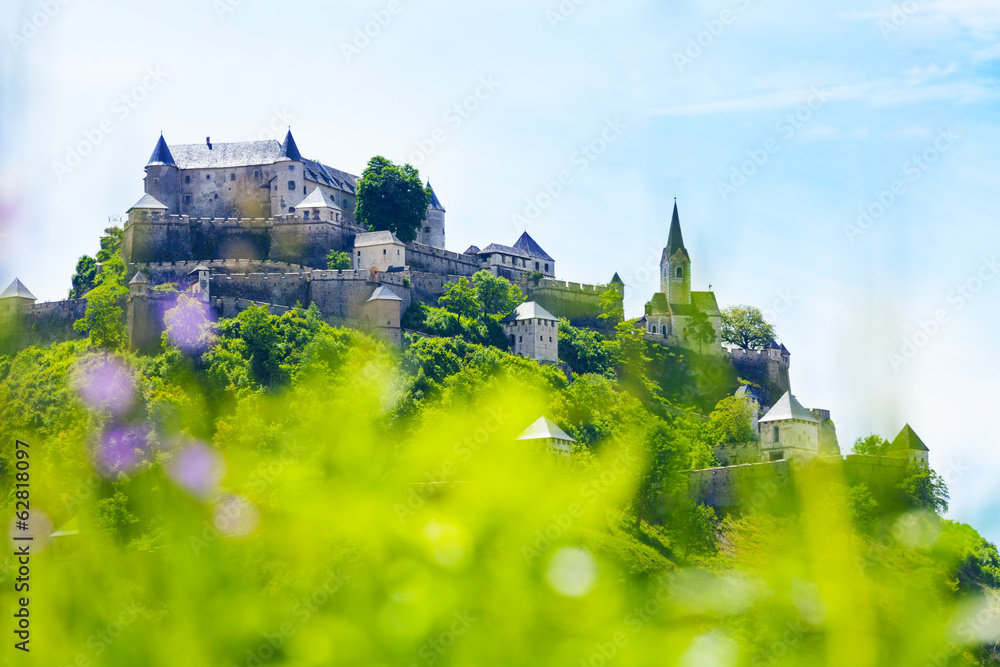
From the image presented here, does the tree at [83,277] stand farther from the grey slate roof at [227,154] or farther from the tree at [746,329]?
the tree at [746,329]

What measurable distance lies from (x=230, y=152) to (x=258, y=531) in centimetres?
3994

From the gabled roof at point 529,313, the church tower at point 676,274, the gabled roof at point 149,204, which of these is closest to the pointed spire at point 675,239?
the church tower at point 676,274

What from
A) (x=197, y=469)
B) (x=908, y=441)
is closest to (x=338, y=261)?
(x=197, y=469)

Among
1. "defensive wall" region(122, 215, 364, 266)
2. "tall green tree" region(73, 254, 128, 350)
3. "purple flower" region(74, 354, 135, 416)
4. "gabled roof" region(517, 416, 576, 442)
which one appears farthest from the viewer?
"defensive wall" region(122, 215, 364, 266)

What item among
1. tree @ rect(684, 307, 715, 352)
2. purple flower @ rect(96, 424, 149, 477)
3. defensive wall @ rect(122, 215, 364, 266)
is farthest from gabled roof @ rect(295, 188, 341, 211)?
purple flower @ rect(96, 424, 149, 477)

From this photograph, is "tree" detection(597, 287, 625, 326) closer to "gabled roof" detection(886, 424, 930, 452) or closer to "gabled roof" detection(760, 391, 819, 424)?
"gabled roof" detection(760, 391, 819, 424)

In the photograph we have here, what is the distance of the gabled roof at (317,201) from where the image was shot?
84188 mm

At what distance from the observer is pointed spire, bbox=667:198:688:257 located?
311 ft

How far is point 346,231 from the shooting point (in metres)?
83.9

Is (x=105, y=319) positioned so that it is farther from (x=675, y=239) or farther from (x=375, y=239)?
(x=675, y=239)

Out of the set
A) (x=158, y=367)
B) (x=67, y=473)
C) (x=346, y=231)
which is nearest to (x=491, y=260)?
(x=346, y=231)

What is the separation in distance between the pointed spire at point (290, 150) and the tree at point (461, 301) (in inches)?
532

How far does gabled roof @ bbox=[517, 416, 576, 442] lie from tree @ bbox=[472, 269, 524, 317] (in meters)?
15.8

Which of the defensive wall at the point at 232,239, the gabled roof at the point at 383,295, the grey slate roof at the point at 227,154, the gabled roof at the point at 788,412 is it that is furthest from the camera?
the grey slate roof at the point at 227,154
